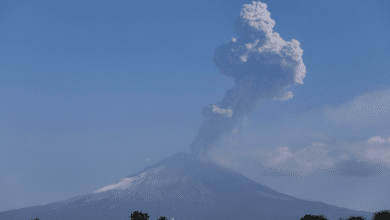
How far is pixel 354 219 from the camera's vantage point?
7300cm

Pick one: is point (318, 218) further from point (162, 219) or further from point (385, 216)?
point (162, 219)

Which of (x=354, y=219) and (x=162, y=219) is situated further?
(x=354, y=219)

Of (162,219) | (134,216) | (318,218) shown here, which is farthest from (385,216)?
(134,216)

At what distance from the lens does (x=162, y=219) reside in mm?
67812

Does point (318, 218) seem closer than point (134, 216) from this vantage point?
No

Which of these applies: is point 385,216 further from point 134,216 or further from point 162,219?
point 134,216

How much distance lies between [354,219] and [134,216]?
40989 mm

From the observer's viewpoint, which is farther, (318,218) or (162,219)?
(318,218)

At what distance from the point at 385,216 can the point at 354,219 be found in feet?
18.0

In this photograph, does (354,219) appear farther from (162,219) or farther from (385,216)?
(162,219)

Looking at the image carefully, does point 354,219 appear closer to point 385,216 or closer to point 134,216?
point 385,216

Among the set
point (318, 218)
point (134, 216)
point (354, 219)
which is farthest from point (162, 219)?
point (354, 219)

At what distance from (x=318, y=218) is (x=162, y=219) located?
31.0 metres

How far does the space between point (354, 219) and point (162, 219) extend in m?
36.1
